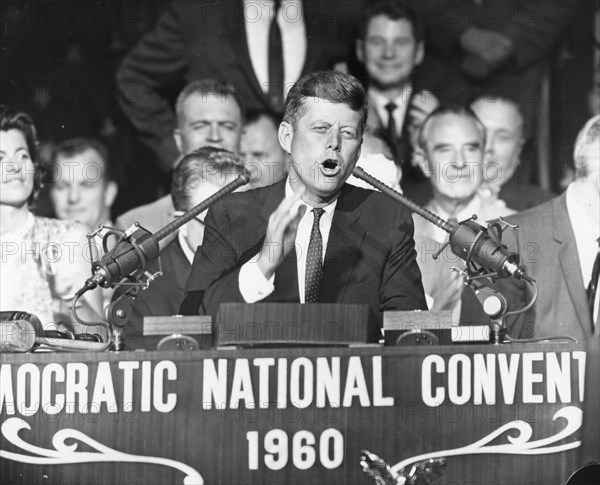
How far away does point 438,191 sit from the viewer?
5.41m

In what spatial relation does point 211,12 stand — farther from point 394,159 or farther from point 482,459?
point 482,459

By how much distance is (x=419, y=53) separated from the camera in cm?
549

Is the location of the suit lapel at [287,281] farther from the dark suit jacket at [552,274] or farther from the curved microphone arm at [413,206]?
the dark suit jacket at [552,274]

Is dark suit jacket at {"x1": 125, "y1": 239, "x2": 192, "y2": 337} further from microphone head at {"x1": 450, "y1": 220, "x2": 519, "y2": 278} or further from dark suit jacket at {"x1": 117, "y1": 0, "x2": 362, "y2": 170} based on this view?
microphone head at {"x1": 450, "y1": 220, "x2": 519, "y2": 278}

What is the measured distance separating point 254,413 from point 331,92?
1473mm

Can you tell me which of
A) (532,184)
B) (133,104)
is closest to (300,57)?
(133,104)

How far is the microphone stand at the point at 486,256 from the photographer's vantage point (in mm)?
4070

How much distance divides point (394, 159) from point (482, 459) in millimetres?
1947

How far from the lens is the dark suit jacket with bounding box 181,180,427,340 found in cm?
444

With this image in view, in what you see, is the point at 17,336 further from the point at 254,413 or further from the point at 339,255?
the point at 339,255

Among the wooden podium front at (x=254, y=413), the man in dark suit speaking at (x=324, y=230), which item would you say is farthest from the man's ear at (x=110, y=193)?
the wooden podium front at (x=254, y=413)

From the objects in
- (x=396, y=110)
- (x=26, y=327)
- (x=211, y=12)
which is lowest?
(x=26, y=327)

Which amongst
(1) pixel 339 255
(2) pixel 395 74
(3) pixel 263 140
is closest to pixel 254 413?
(1) pixel 339 255

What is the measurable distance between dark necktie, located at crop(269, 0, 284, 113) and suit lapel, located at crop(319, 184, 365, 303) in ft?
2.93
